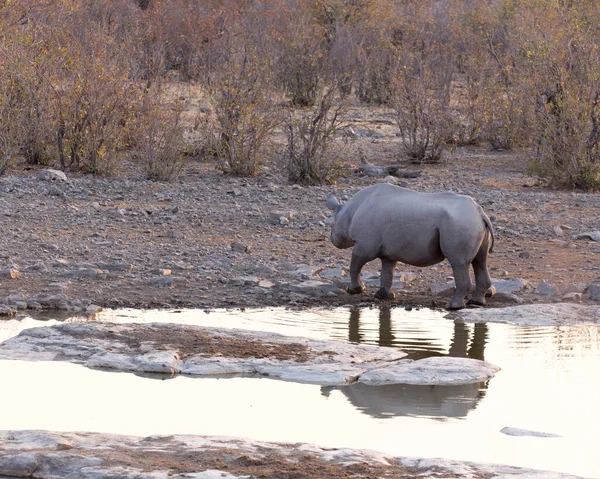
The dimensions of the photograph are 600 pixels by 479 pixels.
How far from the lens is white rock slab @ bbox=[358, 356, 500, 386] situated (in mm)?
7047

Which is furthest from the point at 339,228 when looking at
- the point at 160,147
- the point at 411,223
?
the point at 160,147

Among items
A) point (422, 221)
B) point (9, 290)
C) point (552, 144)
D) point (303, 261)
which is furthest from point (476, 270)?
point (552, 144)

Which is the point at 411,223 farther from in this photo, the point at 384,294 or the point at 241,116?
the point at 241,116

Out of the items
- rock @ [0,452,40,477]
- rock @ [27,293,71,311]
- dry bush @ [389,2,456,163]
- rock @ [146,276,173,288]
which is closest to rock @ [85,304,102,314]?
rock @ [27,293,71,311]

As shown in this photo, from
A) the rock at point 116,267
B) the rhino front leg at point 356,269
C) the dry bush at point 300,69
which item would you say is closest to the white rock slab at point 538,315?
the rhino front leg at point 356,269

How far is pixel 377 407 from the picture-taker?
21.3 feet

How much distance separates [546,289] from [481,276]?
767 millimetres

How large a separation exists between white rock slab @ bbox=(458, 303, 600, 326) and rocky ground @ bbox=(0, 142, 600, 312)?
50cm

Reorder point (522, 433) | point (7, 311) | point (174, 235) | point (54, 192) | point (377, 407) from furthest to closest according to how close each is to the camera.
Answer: point (54, 192), point (174, 235), point (7, 311), point (377, 407), point (522, 433)

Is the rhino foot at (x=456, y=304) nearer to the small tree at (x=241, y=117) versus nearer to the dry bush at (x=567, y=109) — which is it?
the dry bush at (x=567, y=109)

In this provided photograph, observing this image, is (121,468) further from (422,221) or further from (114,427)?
(422,221)

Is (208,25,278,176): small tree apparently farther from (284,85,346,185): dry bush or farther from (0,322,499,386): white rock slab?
(0,322,499,386): white rock slab

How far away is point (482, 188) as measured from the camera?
15500mm

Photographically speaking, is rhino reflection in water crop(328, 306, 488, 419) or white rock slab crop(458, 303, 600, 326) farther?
white rock slab crop(458, 303, 600, 326)
